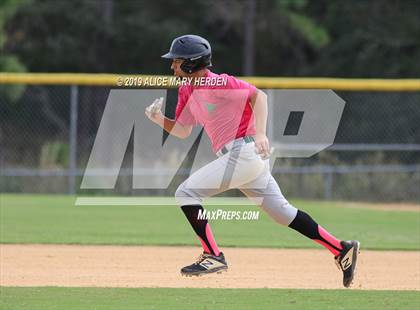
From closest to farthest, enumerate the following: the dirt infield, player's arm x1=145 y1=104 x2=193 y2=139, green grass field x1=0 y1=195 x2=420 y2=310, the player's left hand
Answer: the player's left hand
green grass field x1=0 y1=195 x2=420 y2=310
player's arm x1=145 y1=104 x2=193 y2=139
the dirt infield

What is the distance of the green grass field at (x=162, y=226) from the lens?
1215cm

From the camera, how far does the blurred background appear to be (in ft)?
70.7

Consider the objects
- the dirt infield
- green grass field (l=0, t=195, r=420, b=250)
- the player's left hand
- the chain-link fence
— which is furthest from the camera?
the chain-link fence

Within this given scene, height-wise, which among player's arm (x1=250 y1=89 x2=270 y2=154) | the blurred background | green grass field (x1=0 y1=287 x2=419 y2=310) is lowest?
the blurred background

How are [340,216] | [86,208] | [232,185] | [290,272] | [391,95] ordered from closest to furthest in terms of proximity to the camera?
1. [232,185]
2. [290,272]
3. [340,216]
4. [86,208]
5. [391,95]

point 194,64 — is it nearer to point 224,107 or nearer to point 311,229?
point 224,107

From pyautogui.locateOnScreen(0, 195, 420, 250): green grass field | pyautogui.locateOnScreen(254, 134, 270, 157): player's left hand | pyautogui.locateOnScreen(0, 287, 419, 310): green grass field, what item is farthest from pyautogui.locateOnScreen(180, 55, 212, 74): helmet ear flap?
pyautogui.locateOnScreen(0, 195, 420, 250): green grass field

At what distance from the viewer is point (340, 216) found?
15570 mm

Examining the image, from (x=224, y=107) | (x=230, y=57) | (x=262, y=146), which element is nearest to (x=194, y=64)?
(x=224, y=107)

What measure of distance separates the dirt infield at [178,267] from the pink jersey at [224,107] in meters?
1.69

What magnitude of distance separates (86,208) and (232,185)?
31.1 ft

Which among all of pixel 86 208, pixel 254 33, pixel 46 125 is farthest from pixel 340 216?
pixel 254 33

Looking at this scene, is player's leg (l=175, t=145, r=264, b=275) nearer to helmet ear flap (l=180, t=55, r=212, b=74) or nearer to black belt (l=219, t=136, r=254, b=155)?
black belt (l=219, t=136, r=254, b=155)

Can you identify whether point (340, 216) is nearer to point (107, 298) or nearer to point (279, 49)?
point (107, 298)
